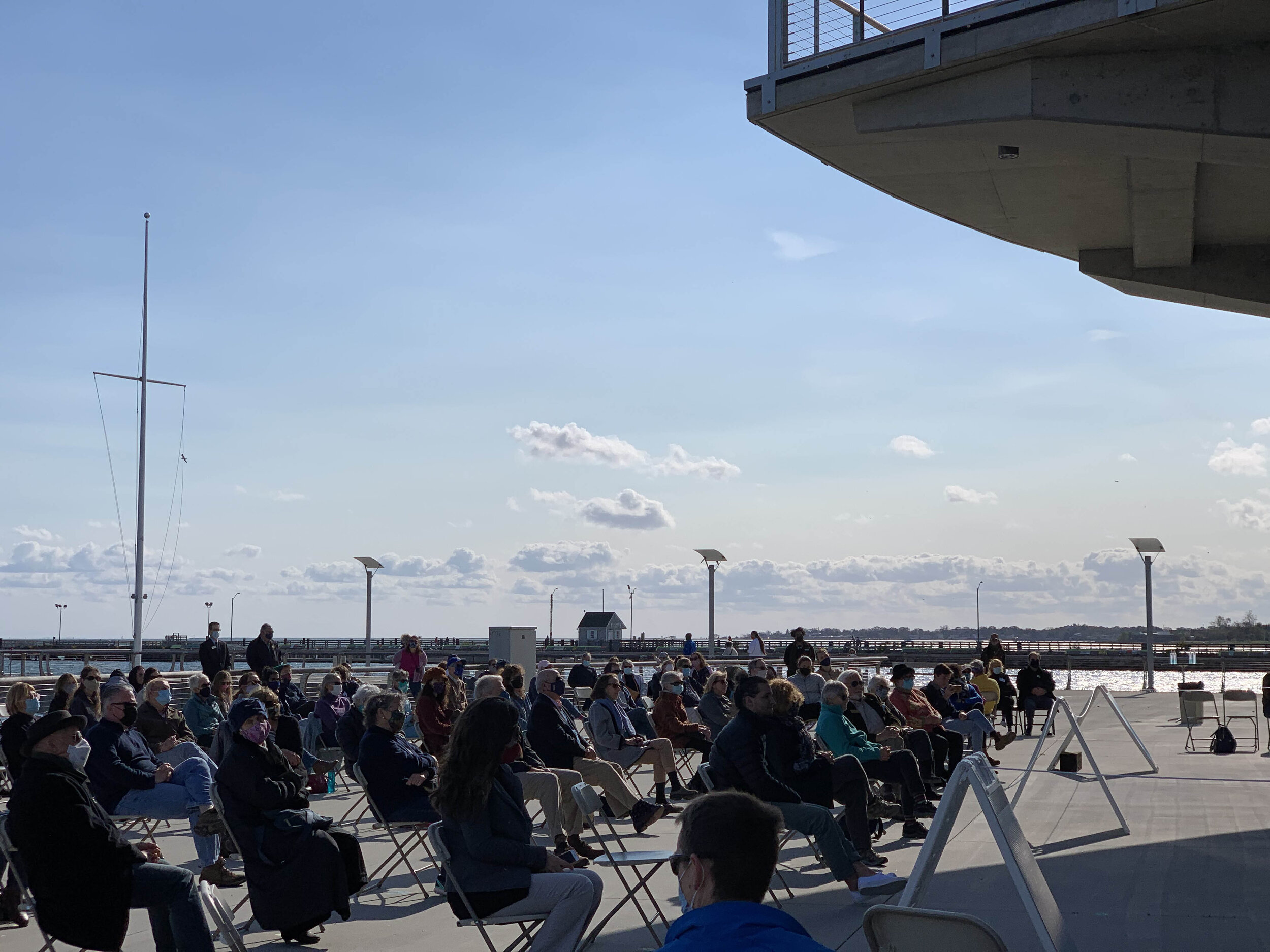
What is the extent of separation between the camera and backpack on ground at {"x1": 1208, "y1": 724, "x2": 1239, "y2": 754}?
16.0 m

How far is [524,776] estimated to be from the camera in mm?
8266

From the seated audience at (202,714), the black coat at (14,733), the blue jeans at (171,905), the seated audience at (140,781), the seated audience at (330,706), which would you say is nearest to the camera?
the blue jeans at (171,905)

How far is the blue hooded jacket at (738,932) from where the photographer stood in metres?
2.20

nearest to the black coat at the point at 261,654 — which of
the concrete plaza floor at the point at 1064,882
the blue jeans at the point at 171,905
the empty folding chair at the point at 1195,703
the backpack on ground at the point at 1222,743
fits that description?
the concrete plaza floor at the point at 1064,882

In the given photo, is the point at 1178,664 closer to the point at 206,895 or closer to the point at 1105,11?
the point at 1105,11

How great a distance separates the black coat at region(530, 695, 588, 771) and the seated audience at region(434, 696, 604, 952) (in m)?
4.05

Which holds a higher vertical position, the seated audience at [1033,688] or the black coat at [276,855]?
the black coat at [276,855]

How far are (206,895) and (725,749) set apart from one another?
3225mm

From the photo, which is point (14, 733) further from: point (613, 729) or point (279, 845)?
point (613, 729)

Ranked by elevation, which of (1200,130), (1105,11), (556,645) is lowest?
(556,645)

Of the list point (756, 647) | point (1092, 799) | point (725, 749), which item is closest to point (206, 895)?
point (725, 749)

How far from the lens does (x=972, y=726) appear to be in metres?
13.2

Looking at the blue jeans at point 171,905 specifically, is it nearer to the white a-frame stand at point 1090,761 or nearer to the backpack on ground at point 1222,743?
the white a-frame stand at point 1090,761

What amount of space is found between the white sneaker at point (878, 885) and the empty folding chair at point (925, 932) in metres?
3.69
